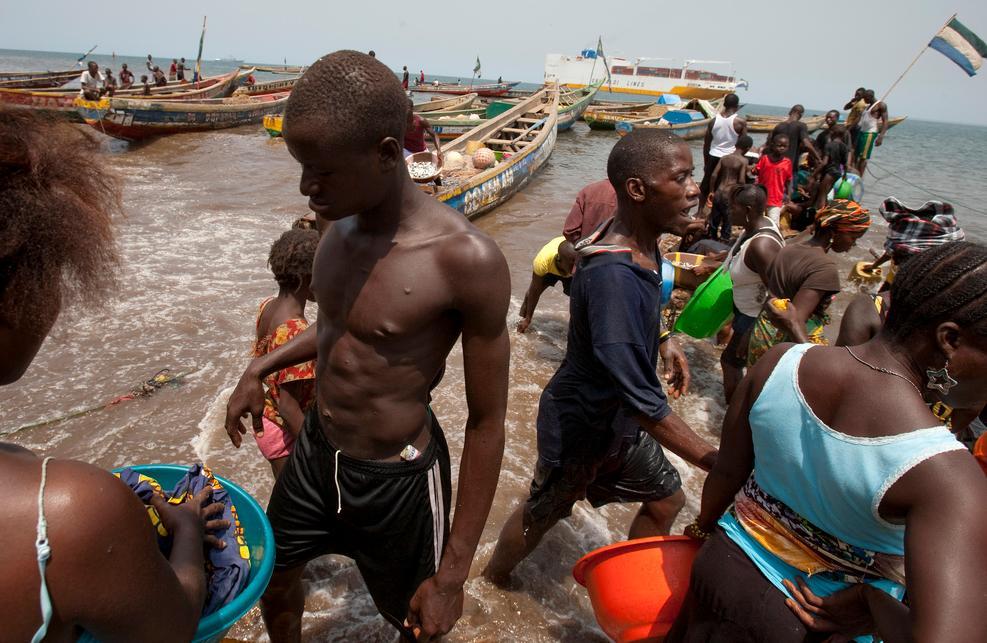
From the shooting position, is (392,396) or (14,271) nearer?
(14,271)

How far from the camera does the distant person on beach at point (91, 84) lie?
45.7ft

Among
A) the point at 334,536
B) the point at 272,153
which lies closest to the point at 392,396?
the point at 334,536

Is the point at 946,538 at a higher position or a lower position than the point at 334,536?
higher

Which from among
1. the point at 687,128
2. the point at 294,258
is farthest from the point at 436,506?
the point at 687,128

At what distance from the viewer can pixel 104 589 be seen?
95 cm

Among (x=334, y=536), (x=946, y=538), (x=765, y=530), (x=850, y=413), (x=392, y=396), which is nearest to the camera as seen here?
(x=946, y=538)

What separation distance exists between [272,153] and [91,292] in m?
15.2

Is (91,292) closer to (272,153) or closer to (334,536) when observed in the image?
(334,536)

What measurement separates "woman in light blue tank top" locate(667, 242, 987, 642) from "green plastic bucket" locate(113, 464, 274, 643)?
1.21 m

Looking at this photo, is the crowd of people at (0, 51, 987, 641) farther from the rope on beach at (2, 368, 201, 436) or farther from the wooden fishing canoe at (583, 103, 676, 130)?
the wooden fishing canoe at (583, 103, 676, 130)

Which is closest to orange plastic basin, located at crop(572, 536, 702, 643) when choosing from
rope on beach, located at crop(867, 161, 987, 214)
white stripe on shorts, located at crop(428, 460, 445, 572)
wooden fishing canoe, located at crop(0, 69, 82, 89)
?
white stripe on shorts, located at crop(428, 460, 445, 572)

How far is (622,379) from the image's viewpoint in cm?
200

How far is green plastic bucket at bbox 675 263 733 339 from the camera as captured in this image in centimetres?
421

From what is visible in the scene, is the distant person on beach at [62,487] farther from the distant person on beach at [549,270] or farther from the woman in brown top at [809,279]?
the distant person on beach at [549,270]
